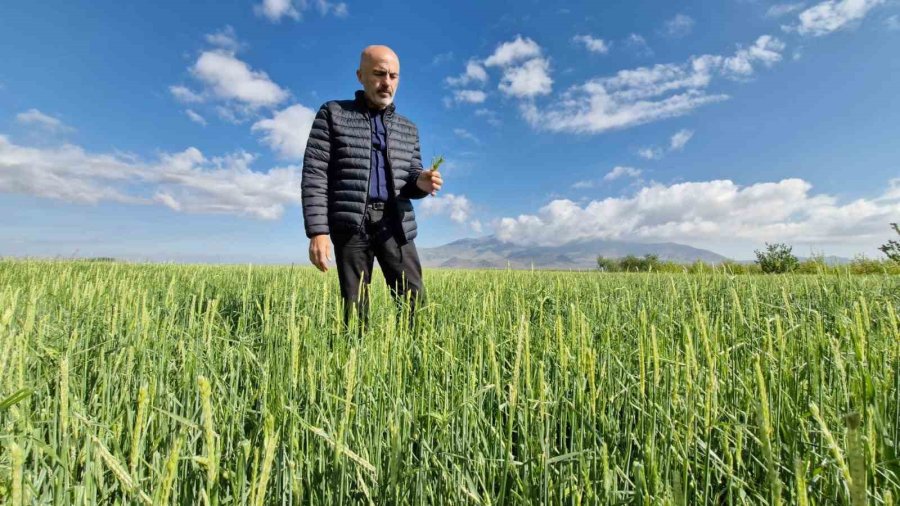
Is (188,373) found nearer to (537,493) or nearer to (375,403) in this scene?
(375,403)

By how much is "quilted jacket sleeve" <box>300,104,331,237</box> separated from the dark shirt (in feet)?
1.00

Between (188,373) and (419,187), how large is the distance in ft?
6.34

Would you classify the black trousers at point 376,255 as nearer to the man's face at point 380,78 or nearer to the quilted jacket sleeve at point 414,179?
the quilted jacket sleeve at point 414,179

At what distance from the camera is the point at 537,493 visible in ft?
3.41

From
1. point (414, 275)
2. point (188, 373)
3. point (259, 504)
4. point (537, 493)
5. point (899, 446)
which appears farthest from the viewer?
point (414, 275)

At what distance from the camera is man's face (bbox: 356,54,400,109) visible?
301 cm

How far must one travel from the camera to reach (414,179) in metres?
3.41

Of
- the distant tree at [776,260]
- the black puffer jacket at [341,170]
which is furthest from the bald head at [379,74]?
the distant tree at [776,260]

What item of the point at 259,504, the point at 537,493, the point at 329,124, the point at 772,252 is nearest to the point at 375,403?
the point at 537,493

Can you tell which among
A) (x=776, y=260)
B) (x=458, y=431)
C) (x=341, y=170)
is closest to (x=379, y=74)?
(x=341, y=170)

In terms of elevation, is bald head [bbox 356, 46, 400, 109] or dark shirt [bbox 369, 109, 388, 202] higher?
bald head [bbox 356, 46, 400, 109]

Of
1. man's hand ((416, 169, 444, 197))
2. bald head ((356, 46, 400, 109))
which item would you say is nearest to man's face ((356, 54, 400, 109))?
bald head ((356, 46, 400, 109))

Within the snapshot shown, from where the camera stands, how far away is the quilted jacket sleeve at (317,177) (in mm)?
2852

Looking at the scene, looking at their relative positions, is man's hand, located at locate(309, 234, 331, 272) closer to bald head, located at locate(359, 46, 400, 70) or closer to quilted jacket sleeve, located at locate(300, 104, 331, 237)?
quilted jacket sleeve, located at locate(300, 104, 331, 237)
